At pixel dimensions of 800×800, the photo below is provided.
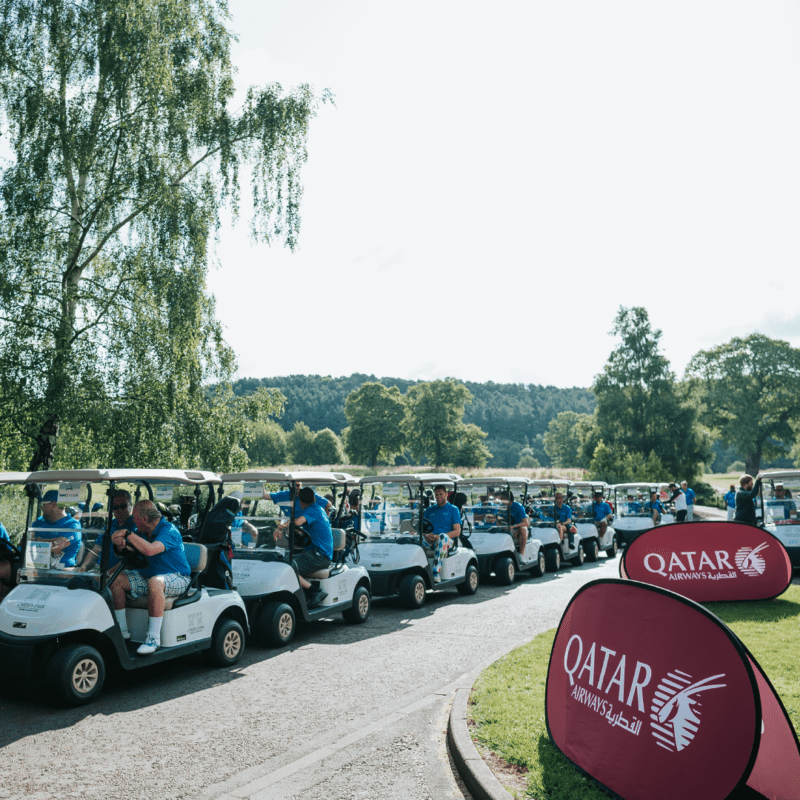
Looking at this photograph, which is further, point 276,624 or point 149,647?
point 276,624

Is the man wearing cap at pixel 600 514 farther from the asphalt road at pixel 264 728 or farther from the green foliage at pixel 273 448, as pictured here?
the green foliage at pixel 273 448

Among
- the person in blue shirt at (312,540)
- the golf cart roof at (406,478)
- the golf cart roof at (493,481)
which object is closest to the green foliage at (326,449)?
the golf cart roof at (493,481)

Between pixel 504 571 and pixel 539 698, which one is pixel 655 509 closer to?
pixel 504 571

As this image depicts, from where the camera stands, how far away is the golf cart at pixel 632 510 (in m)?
19.8

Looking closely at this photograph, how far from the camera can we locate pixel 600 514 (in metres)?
19.6

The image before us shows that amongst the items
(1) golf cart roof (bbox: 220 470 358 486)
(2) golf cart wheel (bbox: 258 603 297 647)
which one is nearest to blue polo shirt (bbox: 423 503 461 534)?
(1) golf cart roof (bbox: 220 470 358 486)

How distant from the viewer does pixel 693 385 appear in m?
59.8

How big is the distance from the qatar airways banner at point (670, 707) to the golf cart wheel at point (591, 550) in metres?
14.3

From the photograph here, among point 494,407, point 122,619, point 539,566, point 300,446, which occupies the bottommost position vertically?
point 539,566

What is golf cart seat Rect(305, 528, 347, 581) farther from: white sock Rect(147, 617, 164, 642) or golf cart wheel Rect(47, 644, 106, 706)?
golf cart wheel Rect(47, 644, 106, 706)

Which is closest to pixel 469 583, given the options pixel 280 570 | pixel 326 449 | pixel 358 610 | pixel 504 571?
pixel 504 571

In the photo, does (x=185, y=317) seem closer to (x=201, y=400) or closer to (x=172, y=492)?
(x=201, y=400)

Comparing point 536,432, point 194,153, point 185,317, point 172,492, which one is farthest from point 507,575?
point 536,432

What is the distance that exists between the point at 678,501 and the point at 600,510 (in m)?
2.69
